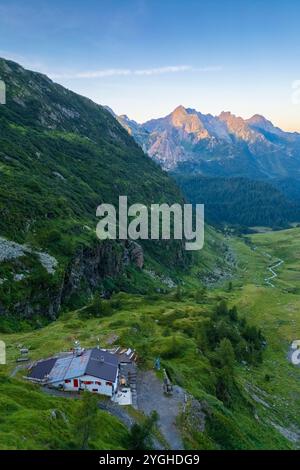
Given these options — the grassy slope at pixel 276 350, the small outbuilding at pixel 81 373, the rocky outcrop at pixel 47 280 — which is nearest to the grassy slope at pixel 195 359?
the grassy slope at pixel 276 350

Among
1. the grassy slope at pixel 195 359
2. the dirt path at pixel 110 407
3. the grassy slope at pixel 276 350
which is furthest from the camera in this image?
the grassy slope at pixel 276 350

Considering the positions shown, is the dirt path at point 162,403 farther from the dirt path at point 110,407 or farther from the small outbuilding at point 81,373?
the small outbuilding at point 81,373

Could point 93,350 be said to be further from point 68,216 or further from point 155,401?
point 68,216

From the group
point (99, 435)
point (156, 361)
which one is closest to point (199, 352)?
point (156, 361)

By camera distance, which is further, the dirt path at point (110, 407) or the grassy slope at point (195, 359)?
the grassy slope at point (195, 359)

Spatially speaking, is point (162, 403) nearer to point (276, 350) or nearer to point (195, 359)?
point (195, 359)

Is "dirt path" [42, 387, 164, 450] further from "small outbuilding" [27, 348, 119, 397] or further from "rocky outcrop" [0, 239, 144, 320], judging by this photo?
"rocky outcrop" [0, 239, 144, 320]

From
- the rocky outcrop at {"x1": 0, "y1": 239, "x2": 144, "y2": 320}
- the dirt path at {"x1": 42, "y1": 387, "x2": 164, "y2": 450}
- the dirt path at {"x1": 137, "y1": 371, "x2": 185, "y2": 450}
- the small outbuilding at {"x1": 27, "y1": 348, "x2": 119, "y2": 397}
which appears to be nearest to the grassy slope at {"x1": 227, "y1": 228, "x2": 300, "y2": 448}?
the dirt path at {"x1": 137, "y1": 371, "x2": 185, "y2": 450}

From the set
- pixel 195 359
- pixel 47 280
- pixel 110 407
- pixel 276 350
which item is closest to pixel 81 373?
pixel 110 407
